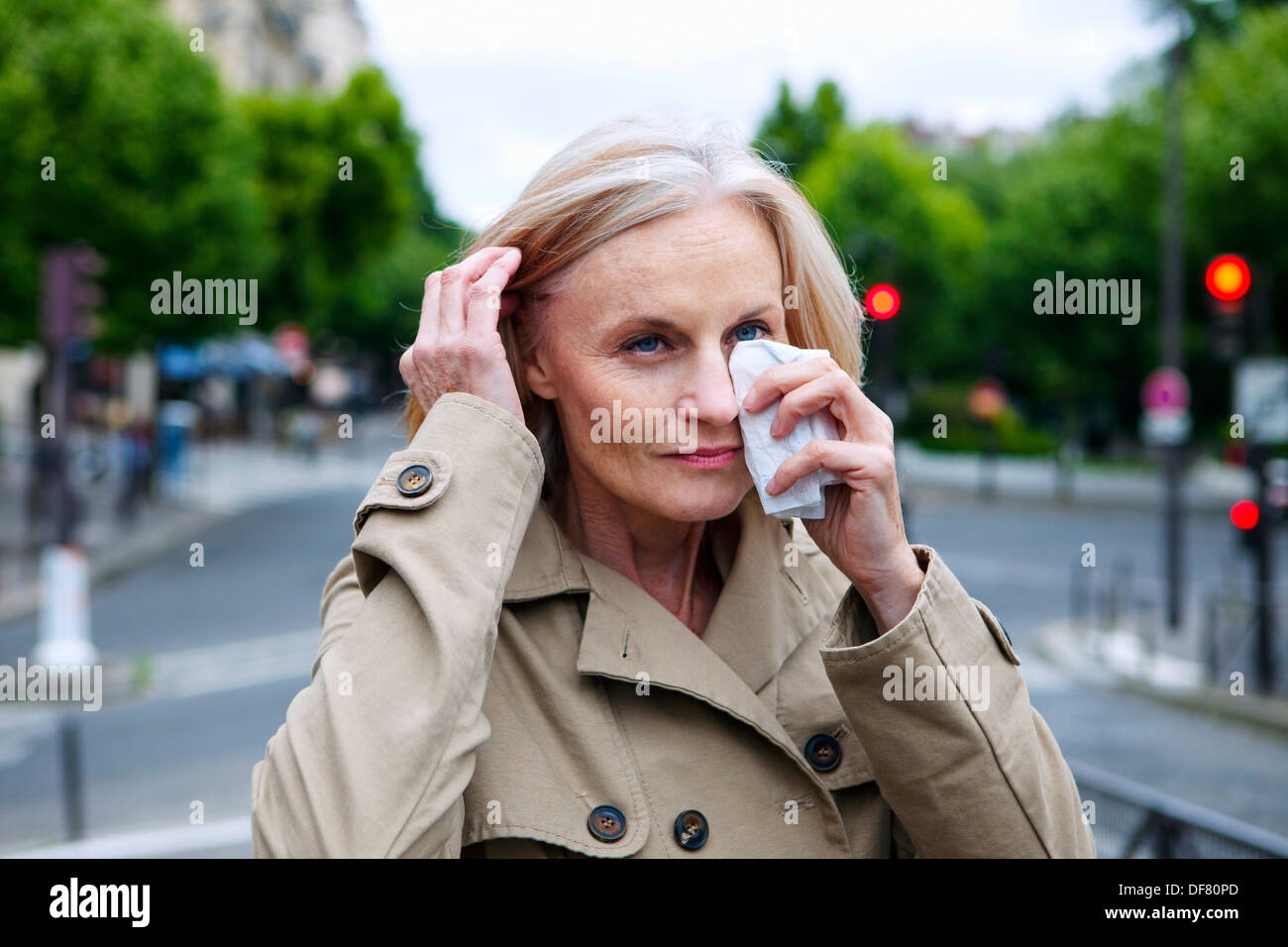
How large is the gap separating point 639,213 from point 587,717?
2.27ft

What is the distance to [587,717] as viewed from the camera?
1.68 meters

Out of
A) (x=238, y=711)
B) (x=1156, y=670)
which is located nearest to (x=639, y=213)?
(x=238, y=711)

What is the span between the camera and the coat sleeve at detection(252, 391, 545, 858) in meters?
1.40

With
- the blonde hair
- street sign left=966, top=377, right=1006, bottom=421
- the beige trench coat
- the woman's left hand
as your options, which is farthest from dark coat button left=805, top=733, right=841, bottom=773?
street sign left=966, top=377, right=1006, bottom=421

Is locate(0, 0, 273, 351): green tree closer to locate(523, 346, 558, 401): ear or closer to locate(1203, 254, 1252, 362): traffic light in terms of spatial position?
locate(1203, 254, 1252, 362): traffic light

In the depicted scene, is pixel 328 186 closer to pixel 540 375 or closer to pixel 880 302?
pixel 880 302

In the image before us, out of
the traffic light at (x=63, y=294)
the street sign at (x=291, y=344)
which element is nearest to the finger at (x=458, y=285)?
the traffic light at (x=63, y=294)

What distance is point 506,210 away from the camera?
6.04 ft

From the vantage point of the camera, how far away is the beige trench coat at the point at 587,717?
4.73ft

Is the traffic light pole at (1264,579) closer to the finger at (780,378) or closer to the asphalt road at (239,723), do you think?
the asphalt road at (239,723)

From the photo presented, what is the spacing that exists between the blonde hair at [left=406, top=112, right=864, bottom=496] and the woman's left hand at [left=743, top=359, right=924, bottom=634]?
297 millimetres
